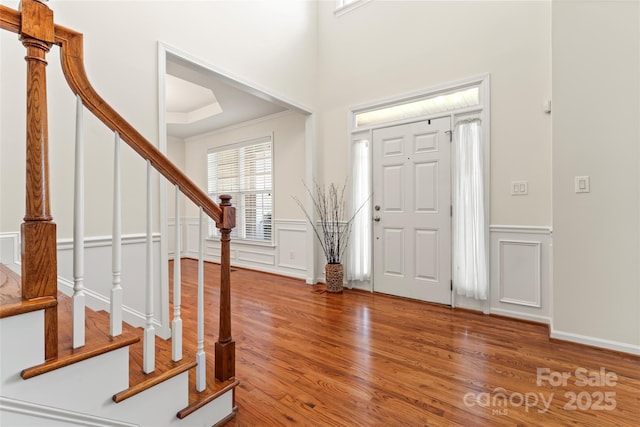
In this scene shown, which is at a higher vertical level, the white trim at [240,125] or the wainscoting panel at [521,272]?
the white trim at [240,125]

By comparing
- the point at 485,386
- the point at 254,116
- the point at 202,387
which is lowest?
the point at 485,386

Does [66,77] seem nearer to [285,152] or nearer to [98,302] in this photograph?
[98,302]

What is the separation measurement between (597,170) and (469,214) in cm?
100

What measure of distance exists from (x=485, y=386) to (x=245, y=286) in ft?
9.65

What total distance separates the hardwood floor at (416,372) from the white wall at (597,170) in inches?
→ 11.0

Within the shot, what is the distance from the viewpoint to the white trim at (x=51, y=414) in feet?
2.70

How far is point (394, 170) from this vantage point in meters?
3.45

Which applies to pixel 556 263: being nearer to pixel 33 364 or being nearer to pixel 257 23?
pixel 33 364

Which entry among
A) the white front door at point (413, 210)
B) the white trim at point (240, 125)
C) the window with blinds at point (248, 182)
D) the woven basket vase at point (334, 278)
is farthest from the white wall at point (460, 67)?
the window with blinds at point (248, 182)

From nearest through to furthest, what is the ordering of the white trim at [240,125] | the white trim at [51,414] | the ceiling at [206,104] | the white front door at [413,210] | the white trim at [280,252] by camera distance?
the white trim at [51,414]
the white front door at [413,210]
the ceiling at [206,104]
the white trim at [280,252]
the white trim at [240,125]

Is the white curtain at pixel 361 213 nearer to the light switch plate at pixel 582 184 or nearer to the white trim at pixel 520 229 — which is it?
the white trim at pixel 520 229

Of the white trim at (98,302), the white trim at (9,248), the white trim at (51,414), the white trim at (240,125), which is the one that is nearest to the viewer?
the white trim at (51,414)

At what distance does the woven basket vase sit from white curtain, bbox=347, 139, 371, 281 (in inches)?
8.3

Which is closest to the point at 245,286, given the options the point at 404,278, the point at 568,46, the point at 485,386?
the point at 404,278
